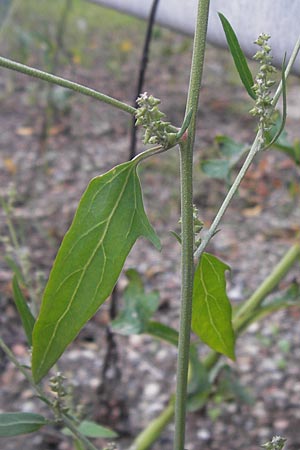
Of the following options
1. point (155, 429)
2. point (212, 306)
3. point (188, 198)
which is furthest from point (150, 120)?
point (155, 429)

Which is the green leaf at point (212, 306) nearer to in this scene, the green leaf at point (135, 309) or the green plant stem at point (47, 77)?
the green plant stem at point (47, 77)

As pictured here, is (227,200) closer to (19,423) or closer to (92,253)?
(92,253)

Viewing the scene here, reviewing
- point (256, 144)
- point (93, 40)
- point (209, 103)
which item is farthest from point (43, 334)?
point (93, 40)

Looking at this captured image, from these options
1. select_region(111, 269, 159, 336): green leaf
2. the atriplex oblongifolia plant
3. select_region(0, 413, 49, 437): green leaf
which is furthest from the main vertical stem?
select_region(111, 269, 159, 336): green leaf

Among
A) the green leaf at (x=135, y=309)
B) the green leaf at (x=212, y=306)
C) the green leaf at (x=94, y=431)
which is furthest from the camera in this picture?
the green leaf at (x=135, y=309)

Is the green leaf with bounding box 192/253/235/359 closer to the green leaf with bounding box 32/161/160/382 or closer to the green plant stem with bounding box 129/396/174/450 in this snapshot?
the green leaf with bounding box 32/161/160/382

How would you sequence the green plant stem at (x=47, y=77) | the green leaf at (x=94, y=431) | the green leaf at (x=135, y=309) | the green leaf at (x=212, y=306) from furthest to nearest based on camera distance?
the green leaf at (x=135, y=309) → the green leaf at (x=94, y=431) → the green leaf at (x=212, y=306) → the green plant stem at (x=47, y=77)

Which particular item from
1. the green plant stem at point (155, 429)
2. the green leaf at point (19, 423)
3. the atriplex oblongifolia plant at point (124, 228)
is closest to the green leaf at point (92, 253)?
the atriplex oblongifolia plant at point (124, 228)
